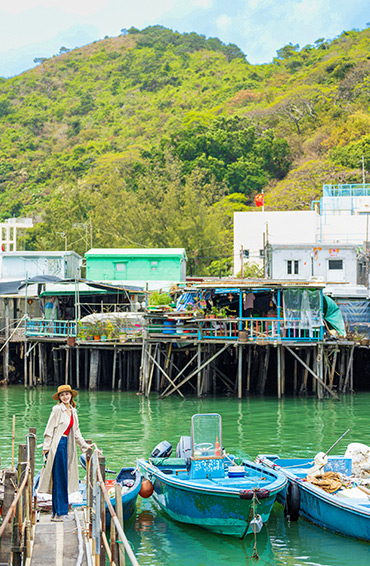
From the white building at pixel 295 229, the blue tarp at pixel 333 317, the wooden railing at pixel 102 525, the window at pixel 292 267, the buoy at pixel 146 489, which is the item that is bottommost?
the buoy at pixel 146 489

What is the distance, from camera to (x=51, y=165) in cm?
8231

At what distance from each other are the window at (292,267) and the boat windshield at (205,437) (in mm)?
23964

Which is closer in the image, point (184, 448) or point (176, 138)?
point (184, 448)

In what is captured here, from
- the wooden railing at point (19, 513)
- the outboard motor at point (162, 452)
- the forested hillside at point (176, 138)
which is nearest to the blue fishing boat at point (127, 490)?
the outboard motor at point (162, 452)

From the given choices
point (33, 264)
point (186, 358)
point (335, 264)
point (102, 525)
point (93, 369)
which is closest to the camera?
point (102, 525)

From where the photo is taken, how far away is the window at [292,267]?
37.0 m

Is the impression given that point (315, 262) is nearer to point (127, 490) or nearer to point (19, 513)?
point (127, 490)

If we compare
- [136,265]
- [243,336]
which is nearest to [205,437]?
[243,336]

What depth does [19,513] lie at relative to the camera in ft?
28.5

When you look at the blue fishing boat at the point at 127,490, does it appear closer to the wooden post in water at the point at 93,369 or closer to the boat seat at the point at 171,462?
the boat seat at the point at 171,462

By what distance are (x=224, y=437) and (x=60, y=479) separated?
12.0 metres

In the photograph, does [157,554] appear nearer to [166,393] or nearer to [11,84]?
[166,393]

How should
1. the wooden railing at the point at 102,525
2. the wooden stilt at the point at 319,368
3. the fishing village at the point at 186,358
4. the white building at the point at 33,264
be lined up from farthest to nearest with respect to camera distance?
1. the white building at the point at 33,264
2. the wooden stilt at the point at 319,368
3. the fishing village at the point at 186,358
4. the wooden railing at the point at 102,525

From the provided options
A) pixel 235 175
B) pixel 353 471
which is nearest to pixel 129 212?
pixel 235 175
